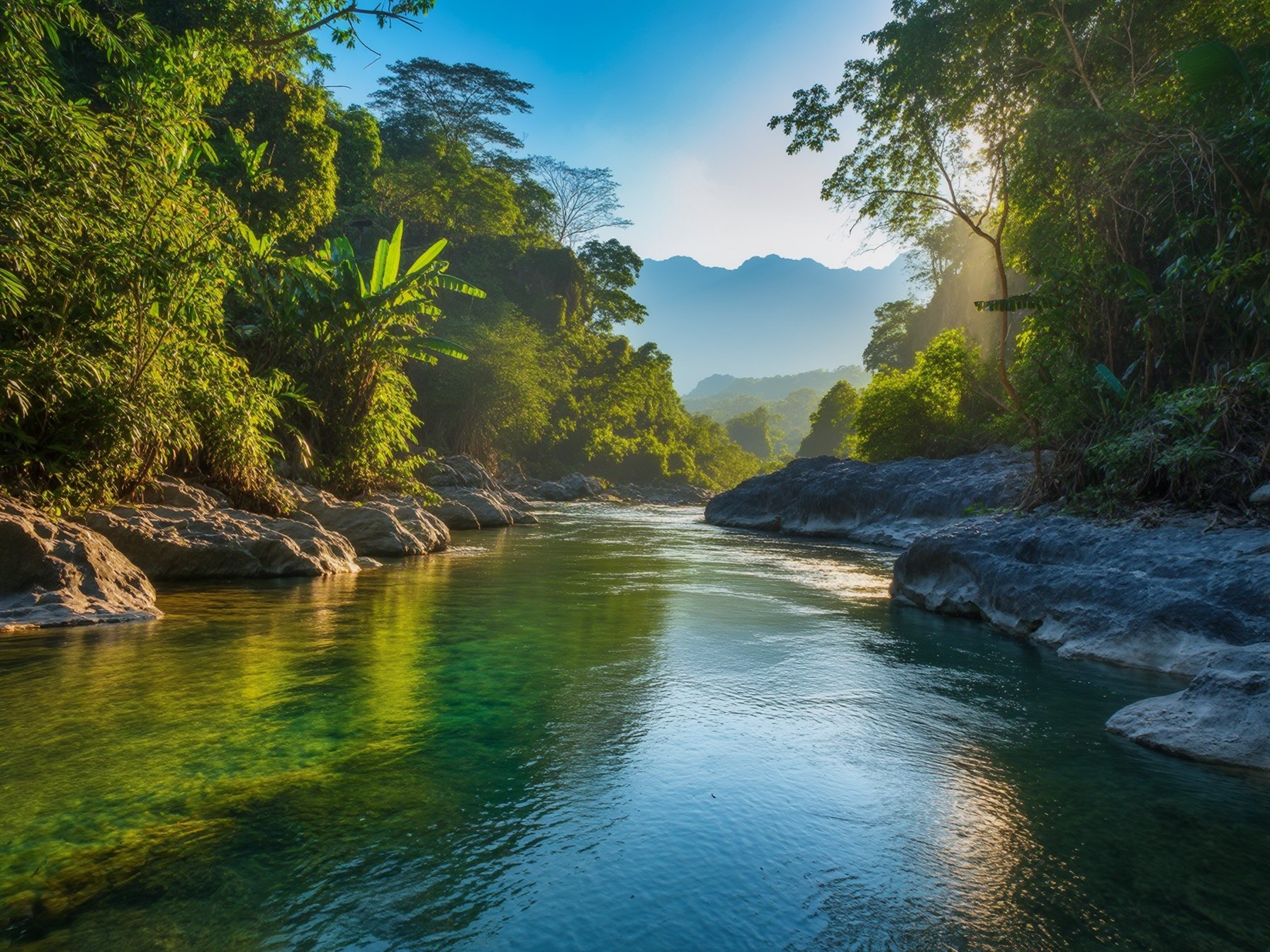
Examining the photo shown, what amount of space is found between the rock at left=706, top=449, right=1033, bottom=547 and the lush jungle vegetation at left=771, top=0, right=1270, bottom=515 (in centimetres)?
314

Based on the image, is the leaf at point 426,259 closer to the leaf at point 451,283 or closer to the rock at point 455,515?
the leaf at point 451,283

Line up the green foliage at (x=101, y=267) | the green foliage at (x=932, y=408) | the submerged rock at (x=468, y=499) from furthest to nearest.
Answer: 1. the green foliage at (x=932, y=408)
2. the submerged rock at (x=468, y=499)
3. the green foliage at (x=101, y=267)

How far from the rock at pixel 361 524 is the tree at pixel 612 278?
36.2 metres

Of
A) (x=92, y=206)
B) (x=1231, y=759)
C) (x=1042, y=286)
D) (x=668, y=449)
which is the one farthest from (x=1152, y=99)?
(x=668, y=449)

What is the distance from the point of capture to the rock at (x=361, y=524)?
33.2 ft

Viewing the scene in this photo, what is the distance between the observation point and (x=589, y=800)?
2.75m

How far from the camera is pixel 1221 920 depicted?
2037mm

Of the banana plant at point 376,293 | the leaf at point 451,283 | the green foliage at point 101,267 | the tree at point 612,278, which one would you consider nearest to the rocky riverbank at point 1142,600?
the green foliage at point 101,267

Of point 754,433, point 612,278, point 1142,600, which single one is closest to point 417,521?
point 1142,600

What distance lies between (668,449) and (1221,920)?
1963 inches

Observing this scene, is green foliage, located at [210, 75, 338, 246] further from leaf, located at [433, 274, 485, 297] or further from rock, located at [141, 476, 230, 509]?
rock, located at [141, 476, 230, 509]

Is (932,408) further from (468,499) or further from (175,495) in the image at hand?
(175,495)

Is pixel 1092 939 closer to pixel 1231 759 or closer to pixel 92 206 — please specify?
pixel 1231 759

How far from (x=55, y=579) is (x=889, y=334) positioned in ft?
166
